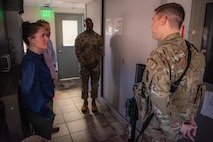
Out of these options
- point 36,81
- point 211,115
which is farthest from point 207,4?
point 36,81

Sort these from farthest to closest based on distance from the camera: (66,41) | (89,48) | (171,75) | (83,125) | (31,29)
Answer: (66,41)
(89,48)
(83,125)
(31,29)
(171,75)

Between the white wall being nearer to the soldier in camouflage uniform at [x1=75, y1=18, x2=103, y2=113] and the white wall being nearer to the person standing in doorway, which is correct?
the soldier in camouflage uniform at [x1=75, y1=18, x2=103, y2=113]

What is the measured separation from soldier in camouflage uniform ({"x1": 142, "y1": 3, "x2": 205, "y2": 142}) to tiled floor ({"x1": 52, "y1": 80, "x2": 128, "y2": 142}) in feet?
4.52

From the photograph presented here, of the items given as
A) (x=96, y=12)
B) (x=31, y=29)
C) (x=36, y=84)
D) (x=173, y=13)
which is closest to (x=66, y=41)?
(x=96, y=12)

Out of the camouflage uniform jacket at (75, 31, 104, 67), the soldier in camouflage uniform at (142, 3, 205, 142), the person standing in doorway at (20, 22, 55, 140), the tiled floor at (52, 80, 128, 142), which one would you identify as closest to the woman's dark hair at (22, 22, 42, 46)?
the person standing in doorway at (20, 22, 55, 140)

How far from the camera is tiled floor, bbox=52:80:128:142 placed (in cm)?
236

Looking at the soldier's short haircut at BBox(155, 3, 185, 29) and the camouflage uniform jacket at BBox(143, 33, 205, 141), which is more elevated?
the soldier's short haircut at BBox(155, 3, 185, 29)

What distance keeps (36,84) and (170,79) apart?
1.01 m

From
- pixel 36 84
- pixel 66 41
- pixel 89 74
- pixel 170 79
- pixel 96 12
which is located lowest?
pixel 89 74

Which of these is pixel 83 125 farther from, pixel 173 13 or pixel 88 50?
pixel 173 13

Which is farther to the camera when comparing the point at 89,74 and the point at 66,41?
the point at 66,41

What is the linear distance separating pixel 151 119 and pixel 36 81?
0.95 m

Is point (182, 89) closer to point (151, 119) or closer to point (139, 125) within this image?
point (151, 119)

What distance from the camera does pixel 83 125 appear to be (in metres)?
2.66
